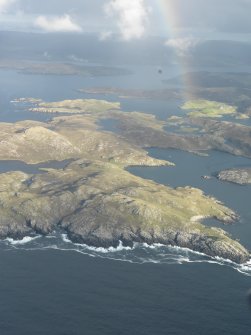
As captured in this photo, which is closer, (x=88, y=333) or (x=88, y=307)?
(x=88, y=333)

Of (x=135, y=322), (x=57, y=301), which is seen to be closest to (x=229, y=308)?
(x=135, y=322)

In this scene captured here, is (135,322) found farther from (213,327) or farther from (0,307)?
(0,307)

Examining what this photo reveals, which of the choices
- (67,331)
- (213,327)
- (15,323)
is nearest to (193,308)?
(213,327)

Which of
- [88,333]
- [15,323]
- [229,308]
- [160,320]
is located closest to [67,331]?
[88,333]

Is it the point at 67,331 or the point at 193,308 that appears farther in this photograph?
the point at 193,308

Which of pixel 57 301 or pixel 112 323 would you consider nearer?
pixel 112 323

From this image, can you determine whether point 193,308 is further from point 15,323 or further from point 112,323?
point 15,323

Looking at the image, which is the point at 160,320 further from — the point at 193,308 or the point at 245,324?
the point at 245,324
